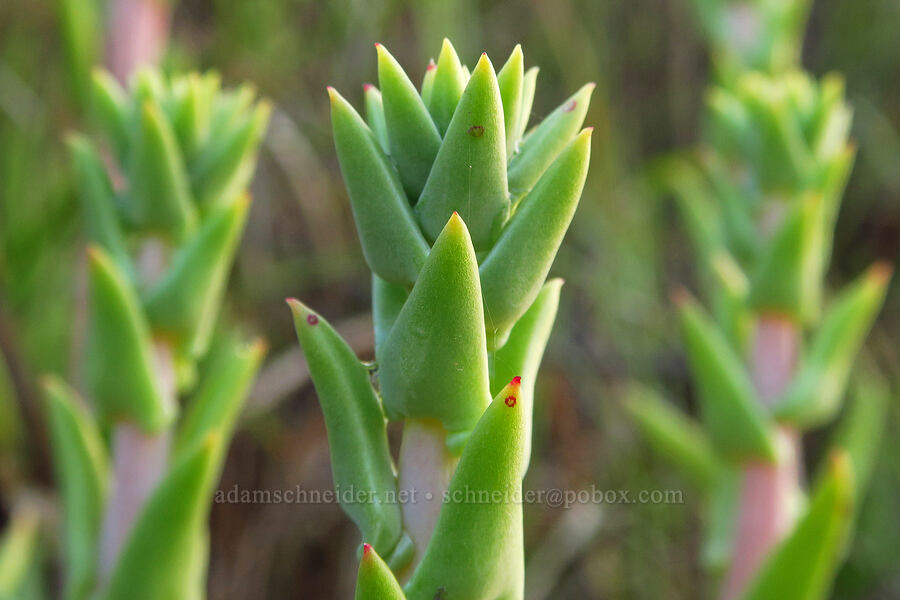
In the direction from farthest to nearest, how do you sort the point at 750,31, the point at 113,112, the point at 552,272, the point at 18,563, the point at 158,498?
the point at 552,272 < the point at 750,31 < the point at 18,563 < the point at 113,112 < the point at 158,498

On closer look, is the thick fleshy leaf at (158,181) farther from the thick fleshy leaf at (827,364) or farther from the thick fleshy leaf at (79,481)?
the thick fleshy leaf at (827,364)

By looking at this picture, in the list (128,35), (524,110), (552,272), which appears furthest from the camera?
(552,272)

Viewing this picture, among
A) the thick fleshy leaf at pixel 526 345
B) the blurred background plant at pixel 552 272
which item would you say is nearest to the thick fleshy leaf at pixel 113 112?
the thick fleshy leaf at pixel 526 345

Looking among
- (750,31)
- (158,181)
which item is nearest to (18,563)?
(158,181)

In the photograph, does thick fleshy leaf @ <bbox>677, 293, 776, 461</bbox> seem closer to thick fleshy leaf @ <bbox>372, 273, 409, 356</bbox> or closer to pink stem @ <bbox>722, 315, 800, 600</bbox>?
pink stem @ <bbox>722, 315, 800, 600</bbox>

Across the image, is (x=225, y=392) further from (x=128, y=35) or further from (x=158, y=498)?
(x=128, y=35)

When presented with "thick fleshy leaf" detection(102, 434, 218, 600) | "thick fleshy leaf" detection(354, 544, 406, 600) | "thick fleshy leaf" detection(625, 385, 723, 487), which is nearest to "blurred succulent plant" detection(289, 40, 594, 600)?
"thick fleshy leaf" detection(354, 544, 406, 600)

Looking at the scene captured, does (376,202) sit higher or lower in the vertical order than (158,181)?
lower
